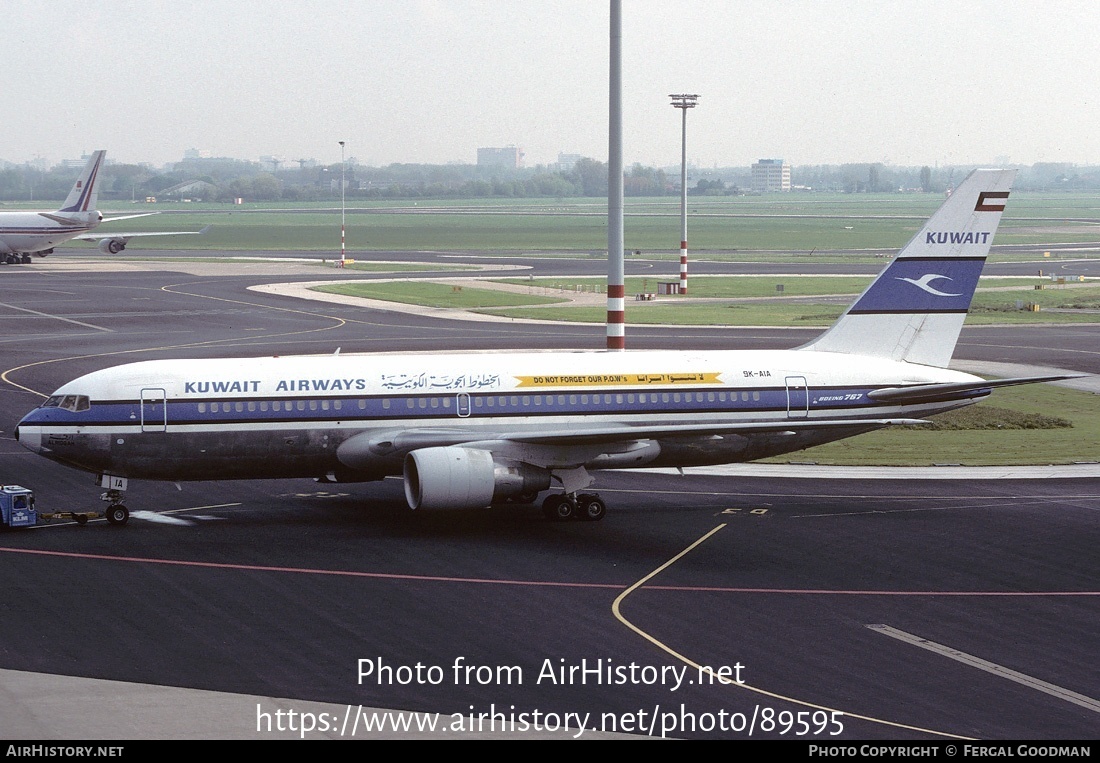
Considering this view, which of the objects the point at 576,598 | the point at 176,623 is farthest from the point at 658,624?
the point at 176,623

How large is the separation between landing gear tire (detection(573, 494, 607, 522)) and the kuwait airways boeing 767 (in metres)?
0.04

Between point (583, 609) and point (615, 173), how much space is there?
22.8m

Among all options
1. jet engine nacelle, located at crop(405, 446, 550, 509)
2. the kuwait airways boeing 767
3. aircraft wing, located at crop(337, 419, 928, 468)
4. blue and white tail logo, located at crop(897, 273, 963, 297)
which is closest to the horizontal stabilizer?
the kuwait airways boeing 767

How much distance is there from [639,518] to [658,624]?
1008 centimetres

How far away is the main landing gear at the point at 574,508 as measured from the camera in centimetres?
3472

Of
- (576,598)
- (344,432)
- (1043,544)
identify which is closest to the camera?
(576,598)

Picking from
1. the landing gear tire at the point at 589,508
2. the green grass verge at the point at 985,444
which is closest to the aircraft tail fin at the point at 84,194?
the green grass verge at the point at 985,444

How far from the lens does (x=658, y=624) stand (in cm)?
2531

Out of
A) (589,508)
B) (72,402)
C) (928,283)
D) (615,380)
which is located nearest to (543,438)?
(589,508)

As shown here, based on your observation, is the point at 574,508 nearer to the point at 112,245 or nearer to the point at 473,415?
the point at 473,415

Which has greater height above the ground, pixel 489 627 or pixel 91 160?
pixel 91 160

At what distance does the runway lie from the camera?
20.6 meters

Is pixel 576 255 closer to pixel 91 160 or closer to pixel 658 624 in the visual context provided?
pixel 91 160

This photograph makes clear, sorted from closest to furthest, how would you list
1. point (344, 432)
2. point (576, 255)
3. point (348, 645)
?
point (348, 645) < point (344, 432) < point (576, 255)
